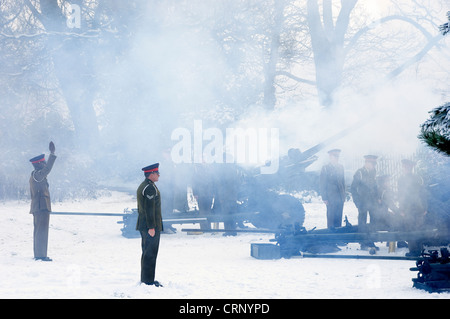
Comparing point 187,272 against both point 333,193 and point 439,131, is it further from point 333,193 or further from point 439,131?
point 439,131

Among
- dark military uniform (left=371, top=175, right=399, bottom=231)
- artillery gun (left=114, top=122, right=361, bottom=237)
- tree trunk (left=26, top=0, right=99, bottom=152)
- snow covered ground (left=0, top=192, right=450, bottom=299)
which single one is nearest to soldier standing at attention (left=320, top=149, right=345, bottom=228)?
snow covered ground (left=0, top=192, right=450, bottom=299)

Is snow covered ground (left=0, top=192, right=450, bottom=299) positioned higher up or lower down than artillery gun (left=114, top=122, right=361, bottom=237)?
lower down

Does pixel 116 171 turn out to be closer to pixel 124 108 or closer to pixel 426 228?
pixel 124 108

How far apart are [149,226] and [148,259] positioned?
410 millimetres

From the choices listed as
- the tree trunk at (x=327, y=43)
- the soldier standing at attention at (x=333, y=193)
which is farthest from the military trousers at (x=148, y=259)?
the tree trunk at (x=327, y=43)

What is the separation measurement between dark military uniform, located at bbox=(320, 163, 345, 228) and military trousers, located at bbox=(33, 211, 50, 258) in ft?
17.7

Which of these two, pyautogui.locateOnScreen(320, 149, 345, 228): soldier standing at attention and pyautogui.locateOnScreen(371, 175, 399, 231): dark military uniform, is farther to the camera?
pyautogui.locateOnScreen(320, 149, 345, 228): soldier standing at attention

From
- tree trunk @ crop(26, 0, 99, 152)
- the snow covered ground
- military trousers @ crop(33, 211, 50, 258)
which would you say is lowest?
the snow covered ground

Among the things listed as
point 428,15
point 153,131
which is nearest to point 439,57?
point 428,15

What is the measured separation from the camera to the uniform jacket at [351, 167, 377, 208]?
10.3 metres

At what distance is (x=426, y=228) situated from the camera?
9.23 metres

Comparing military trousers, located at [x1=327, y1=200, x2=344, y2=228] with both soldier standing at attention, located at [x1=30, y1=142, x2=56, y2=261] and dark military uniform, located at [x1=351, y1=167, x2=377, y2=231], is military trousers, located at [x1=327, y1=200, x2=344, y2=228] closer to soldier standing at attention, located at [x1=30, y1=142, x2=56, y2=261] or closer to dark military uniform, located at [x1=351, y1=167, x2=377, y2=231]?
dark military uniform, located at [x1=351, y1=167, x2=377, y2=231]

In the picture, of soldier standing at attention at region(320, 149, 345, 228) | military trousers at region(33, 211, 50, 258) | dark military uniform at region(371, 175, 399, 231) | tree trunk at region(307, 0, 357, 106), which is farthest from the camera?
tree trunk at region(307, 0, 357, 106)
